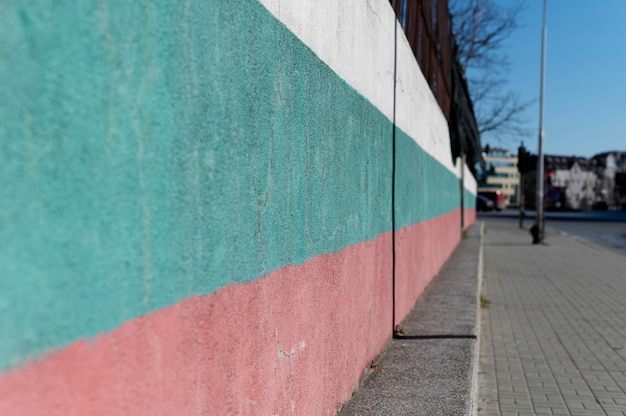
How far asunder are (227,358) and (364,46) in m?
2.81

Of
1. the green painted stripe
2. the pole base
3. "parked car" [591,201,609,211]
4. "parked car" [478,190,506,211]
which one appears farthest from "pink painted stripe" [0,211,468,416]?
"parked car" [591,201,609,211]

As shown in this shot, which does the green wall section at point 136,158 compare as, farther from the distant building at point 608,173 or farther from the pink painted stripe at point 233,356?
the distant building at point 608,173

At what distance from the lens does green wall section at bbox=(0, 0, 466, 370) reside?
133 centimetres

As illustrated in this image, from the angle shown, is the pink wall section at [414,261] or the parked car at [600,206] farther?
the parked car at [600,206]

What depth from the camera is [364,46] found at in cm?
469

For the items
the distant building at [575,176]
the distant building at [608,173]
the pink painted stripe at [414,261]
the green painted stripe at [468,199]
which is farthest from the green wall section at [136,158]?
the distant building at [575,176]

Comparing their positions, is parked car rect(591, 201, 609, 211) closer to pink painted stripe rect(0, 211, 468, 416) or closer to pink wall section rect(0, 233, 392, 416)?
pink painted stripe rect(0, 211, 468, 416)

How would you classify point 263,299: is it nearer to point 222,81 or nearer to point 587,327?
point 222,81

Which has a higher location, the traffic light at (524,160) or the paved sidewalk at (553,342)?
the traffic light at (524,160)

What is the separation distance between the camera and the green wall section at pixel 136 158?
1.33 m

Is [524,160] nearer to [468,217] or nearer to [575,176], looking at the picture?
[468,217]

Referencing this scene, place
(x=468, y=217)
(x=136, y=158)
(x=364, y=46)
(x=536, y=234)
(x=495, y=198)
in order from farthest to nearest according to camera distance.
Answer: (x=495, y=198) < (x=468, y=217) < (x=536, y=234) < (x=364, y=46) < (x=136, y=158)

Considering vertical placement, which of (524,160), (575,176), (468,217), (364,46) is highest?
(575,176)

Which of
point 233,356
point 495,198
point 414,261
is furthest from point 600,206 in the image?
point 233,356
